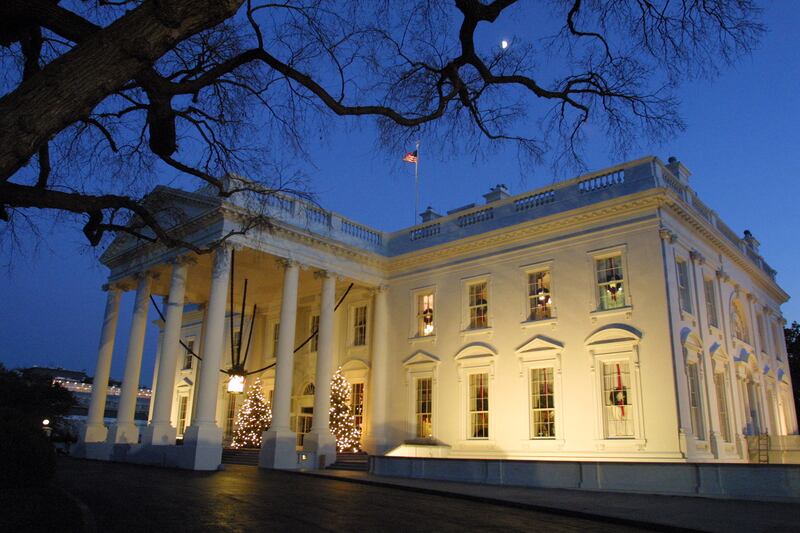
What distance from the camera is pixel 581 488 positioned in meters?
13.7

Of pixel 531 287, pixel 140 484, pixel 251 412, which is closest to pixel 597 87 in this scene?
pixel 140 484

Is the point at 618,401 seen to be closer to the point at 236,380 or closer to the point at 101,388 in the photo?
the point at 236,380

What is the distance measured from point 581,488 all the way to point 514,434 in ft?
18.7

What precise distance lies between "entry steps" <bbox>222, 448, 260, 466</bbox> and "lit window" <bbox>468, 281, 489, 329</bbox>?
29.8ft

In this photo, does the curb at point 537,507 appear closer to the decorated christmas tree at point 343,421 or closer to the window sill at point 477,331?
the decorated christmas tree at point 343,421

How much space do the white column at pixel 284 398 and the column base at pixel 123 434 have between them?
556 centimetres

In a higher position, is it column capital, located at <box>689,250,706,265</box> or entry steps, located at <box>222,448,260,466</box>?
column capital, located at <box>689,250,706,265</box>

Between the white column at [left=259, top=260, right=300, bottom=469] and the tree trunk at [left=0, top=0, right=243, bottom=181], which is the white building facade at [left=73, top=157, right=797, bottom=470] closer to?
the white column at [left=259, top=260, right=300, bottom=469]

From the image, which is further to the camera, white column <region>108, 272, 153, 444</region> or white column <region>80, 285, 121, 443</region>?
white column <region>80, 285, 121, 443</region>

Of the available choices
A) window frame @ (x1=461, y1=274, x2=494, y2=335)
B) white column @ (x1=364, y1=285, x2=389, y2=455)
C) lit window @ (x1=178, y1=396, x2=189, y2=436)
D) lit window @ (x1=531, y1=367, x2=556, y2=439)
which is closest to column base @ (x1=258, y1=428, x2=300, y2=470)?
white column @ (x1=364, y1=285, x2=389, y2=455)

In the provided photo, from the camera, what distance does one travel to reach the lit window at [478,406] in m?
20.5

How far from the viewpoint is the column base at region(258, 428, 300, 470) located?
63.3ft

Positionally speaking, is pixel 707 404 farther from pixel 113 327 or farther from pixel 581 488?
pixel 113 327

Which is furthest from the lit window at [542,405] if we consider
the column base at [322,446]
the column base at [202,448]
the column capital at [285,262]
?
the column base at [202,448]
